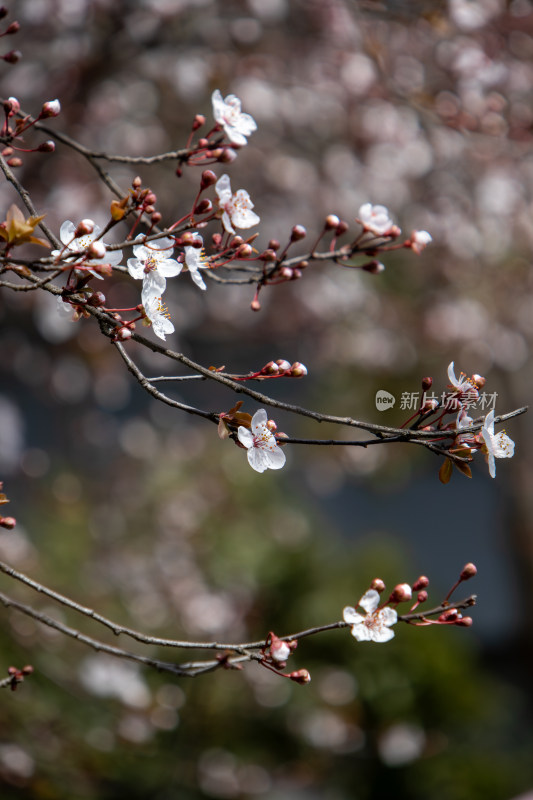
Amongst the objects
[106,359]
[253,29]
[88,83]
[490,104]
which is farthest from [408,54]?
[106,359]

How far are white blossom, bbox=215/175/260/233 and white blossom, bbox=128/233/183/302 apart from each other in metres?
0.11

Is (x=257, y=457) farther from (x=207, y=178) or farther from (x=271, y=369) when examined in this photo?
(x=207, y=178)

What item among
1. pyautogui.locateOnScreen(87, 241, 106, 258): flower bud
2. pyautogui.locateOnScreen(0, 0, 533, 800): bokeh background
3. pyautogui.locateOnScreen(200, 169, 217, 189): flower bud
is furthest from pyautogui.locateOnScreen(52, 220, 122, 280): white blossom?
pyautogui.locateOnScreen(0, 0, 533, 800): bokeh background

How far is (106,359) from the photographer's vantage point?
15.3 feet

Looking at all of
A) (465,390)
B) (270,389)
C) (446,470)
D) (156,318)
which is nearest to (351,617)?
(446,470)

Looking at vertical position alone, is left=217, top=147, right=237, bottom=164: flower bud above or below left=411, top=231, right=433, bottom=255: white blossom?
above

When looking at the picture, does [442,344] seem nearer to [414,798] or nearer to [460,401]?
[414,798]

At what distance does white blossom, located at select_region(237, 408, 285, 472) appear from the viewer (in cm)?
102

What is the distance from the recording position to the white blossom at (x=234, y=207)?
3.53 ft

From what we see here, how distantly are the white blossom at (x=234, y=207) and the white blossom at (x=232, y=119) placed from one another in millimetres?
62

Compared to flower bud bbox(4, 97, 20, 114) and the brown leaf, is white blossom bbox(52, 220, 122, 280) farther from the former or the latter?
the brown leaf

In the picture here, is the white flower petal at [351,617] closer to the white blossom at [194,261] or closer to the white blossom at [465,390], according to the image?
the white blossom at [465,390]

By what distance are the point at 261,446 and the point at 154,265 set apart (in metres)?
0.29

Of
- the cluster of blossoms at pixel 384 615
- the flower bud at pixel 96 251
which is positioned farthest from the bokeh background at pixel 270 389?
the flower bud at pixel 96 251
